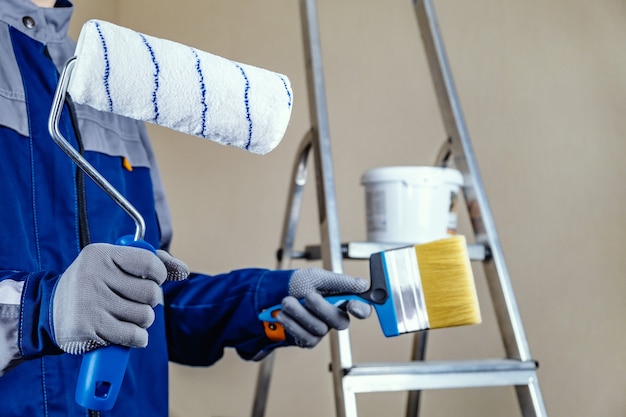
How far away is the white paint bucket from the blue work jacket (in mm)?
322

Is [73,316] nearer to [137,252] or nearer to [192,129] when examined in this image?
[137,252]

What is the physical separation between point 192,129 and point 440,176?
2.31 ft

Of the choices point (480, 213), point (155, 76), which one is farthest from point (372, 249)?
point (155, 76)

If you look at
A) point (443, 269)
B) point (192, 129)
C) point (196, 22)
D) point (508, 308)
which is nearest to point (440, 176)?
point (508, 308)

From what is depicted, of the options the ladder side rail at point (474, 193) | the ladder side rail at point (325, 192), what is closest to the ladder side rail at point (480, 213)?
the ladder side rail at point (474, 193)

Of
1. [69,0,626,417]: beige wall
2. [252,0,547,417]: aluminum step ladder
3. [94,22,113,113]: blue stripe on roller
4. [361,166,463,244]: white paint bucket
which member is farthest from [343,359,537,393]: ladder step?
[69,0,626,417]: beige wall

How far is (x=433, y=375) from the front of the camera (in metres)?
1.06

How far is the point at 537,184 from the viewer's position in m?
1.88

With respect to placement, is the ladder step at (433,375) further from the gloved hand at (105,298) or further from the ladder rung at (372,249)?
the gloved hand at (105,298)

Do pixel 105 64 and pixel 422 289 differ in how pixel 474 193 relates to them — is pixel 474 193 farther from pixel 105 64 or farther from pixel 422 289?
pixel 105 64

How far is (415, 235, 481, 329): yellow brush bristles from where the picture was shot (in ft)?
2.95

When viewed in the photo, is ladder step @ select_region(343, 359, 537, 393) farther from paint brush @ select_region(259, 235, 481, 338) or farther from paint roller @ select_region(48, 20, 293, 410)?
paint roller @ select_region(48, 20, 293, 410)

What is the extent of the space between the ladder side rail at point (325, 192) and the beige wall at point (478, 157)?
71 cm

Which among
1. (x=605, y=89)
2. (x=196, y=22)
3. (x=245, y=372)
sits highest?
(x=196, y=22)
